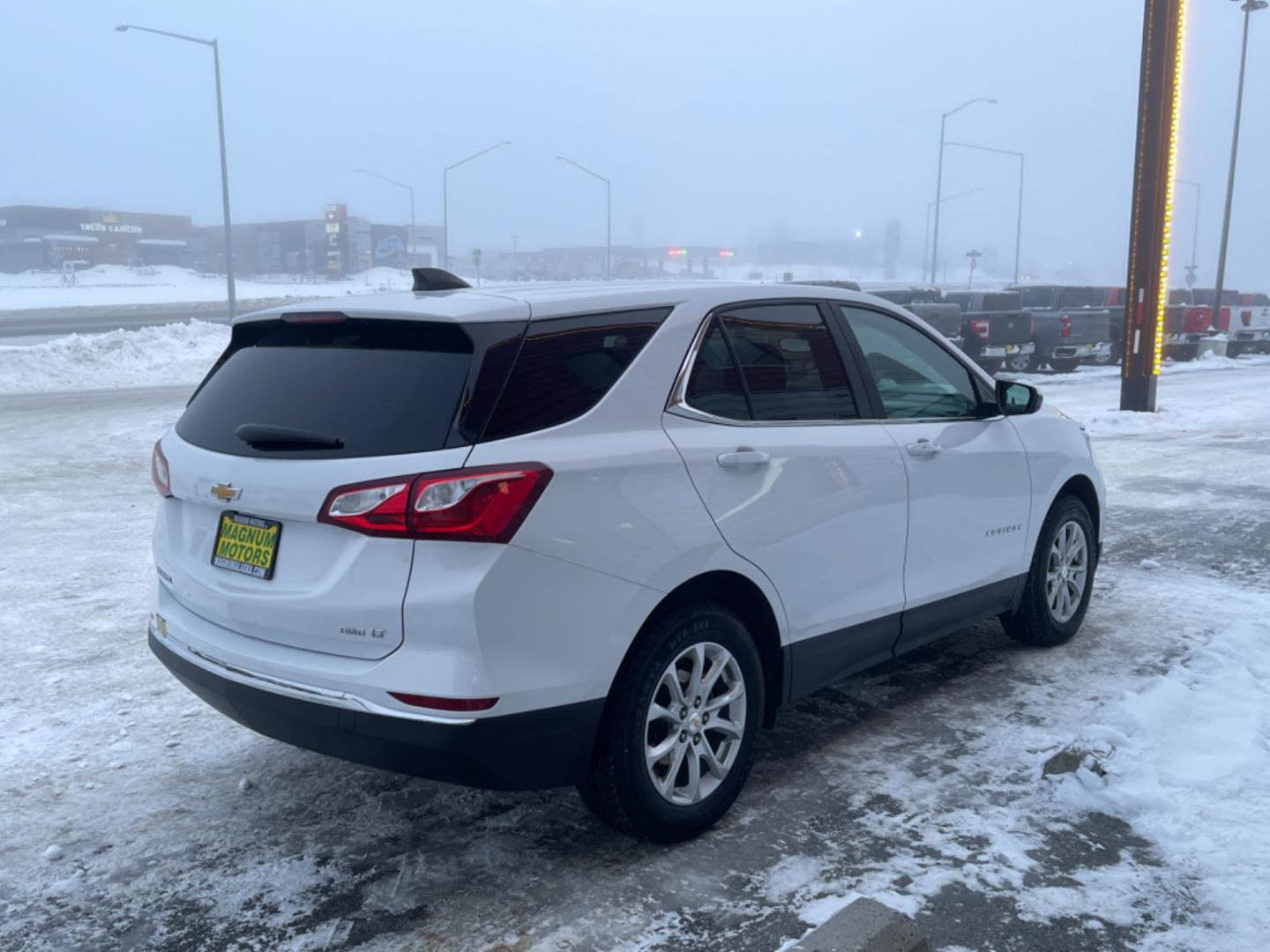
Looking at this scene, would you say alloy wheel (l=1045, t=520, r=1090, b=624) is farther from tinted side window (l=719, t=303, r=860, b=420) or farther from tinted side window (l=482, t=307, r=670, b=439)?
tinted side window (l=482, t=307, r=670, b=439)

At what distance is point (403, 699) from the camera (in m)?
3.09

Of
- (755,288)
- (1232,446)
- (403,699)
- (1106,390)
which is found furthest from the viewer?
(1106,390)

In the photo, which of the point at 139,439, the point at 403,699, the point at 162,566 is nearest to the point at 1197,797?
the point at 403,699

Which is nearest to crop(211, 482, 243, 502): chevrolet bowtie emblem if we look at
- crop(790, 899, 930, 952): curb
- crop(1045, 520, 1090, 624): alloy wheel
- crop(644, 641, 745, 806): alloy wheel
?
crop(644, 641, 745, 806): alloy wheel

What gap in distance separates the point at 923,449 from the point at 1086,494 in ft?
5.95

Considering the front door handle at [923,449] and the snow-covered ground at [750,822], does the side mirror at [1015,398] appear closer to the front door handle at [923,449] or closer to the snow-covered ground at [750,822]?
the front door handle at [923,449]

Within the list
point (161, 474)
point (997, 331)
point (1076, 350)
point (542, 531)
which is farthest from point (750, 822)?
point (1076, 350)

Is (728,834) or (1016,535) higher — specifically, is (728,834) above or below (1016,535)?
below

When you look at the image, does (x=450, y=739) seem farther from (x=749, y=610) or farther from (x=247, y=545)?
(x=749, y=610)

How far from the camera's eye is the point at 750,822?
3.84 m

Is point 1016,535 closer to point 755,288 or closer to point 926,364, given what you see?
point 926,364

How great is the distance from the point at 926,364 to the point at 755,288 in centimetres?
114

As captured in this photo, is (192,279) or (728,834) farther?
(192,279)

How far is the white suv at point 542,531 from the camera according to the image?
3098mm
